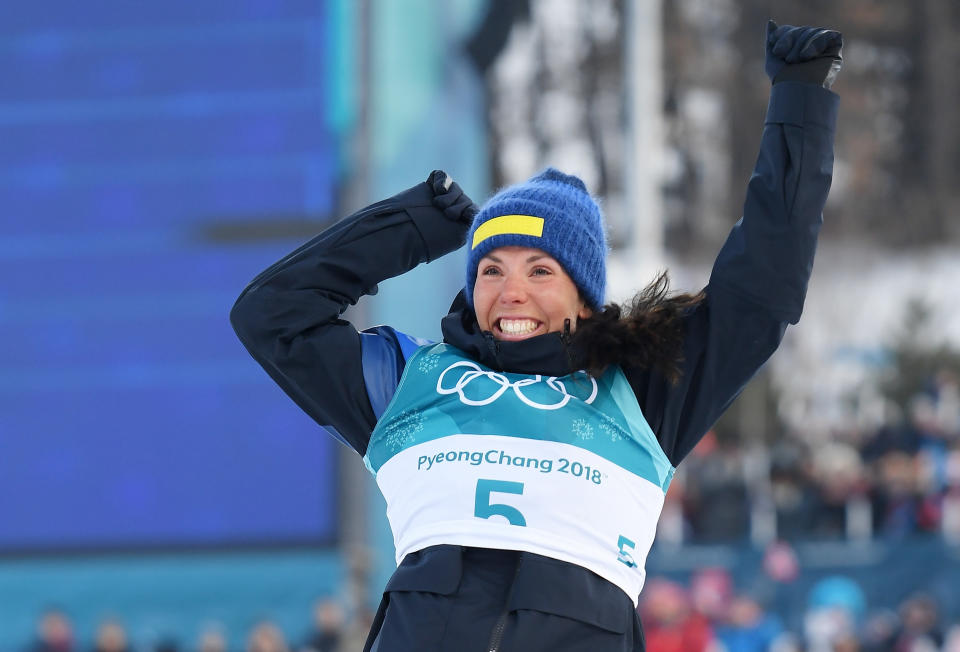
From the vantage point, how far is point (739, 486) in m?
12.8

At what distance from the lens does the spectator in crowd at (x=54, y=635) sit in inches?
469

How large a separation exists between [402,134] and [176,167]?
194 centimetres

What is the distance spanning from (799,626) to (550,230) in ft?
28.7

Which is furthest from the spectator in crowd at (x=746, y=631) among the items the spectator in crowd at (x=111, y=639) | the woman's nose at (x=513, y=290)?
the woman's nose at (x=513, y=290)

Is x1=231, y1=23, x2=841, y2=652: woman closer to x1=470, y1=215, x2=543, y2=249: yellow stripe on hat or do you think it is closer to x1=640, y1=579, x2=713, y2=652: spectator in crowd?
x1=470, y1=215, x2=543, y2=249: yellow stripe on hat

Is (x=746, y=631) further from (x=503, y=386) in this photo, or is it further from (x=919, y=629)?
(x=503, y=386)

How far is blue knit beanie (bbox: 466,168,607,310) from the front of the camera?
253 cm

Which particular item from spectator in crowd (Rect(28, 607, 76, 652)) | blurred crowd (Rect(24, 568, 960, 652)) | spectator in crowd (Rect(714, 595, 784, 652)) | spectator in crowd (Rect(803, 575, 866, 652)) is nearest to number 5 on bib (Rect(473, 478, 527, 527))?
blurred crowd (Rect(24, 568, 960, 652))

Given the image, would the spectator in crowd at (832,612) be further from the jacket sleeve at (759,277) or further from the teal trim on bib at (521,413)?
the teal trim on bib at (521,413)

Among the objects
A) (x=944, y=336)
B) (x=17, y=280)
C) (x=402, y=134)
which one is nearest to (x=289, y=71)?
(x=402, y=134)

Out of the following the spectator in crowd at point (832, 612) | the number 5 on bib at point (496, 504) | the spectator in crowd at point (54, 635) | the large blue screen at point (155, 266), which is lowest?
the spectator in crowd at point (54, 635)

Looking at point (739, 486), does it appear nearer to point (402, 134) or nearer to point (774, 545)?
point (774, 545)

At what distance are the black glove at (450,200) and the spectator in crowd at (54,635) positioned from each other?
33.0 ft

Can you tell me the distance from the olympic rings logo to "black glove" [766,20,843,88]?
650mm
